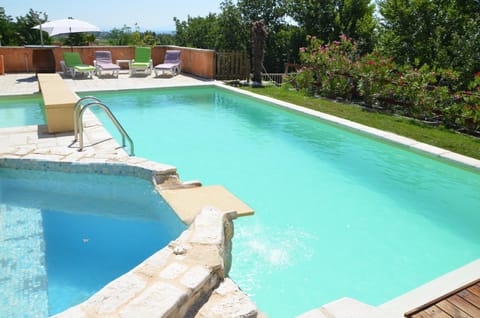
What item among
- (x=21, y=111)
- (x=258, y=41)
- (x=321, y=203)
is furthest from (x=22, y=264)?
(x=258, y=41)

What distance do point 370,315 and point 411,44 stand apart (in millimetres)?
14551

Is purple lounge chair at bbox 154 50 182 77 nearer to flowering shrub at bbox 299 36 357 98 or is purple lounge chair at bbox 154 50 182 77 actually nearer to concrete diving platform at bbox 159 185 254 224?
flowering shrub at bbox 299 36 357 98

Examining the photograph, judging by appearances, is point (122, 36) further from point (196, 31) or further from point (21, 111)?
point (21, 111)

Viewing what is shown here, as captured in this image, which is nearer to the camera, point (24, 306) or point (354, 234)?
point (24, 306)

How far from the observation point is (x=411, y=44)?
1480cm

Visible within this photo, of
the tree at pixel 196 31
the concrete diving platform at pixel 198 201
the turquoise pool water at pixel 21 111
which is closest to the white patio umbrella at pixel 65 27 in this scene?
the turquoise pool water at pixel 21 111

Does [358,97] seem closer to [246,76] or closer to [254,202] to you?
[246,76]

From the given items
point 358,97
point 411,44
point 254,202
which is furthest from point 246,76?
point 254,202

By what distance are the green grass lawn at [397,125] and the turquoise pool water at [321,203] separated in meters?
0.56

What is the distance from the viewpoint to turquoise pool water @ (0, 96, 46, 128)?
8039mm

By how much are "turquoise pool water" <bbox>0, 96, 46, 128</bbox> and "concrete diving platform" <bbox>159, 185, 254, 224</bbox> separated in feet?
16.5

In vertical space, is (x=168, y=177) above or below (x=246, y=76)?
below

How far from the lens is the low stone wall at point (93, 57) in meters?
13.8

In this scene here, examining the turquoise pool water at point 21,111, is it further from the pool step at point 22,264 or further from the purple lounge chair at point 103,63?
the pool step at point 22,264
